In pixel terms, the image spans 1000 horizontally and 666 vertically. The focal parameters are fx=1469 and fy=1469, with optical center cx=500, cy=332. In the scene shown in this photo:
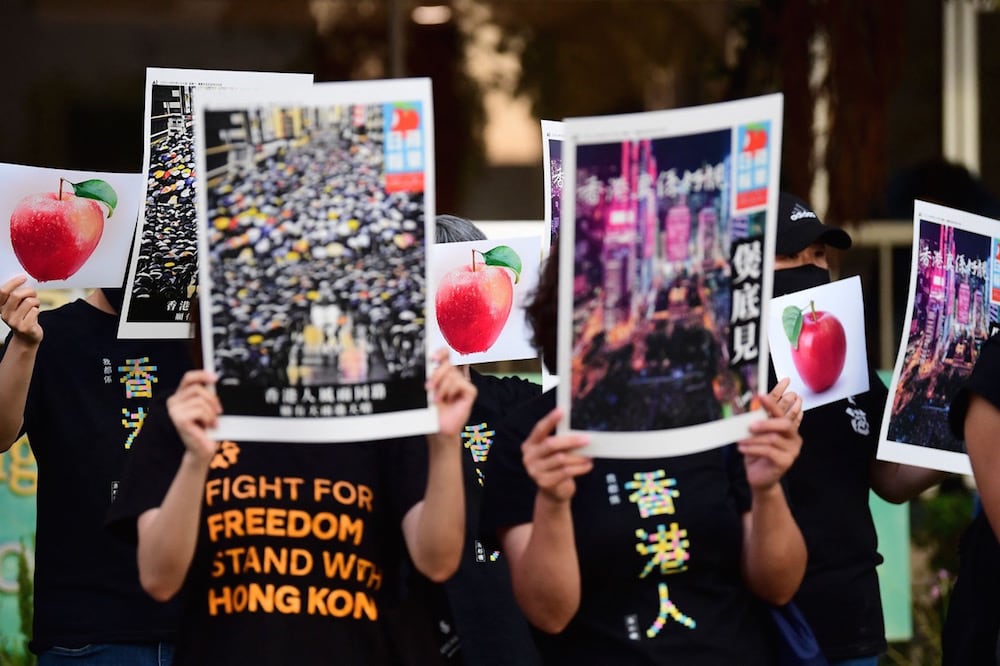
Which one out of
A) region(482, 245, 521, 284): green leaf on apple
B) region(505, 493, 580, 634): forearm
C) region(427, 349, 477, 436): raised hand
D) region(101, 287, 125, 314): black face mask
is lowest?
region(505, 493, 580, 634): forearm

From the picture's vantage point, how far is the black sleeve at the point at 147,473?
2215 mm

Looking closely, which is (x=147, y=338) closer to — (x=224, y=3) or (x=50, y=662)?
(x=50, y=662)

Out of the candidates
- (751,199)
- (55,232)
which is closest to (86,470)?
(55,232)

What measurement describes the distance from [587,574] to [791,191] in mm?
3943

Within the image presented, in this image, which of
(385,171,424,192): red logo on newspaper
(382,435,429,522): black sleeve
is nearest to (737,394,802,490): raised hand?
(382,435,429,522): black sleeve

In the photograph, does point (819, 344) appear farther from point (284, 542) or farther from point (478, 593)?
point (284, 542)

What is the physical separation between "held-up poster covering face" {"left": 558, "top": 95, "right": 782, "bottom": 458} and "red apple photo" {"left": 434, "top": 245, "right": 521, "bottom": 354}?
1114 mm

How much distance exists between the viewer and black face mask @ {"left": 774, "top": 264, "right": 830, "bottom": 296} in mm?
3139

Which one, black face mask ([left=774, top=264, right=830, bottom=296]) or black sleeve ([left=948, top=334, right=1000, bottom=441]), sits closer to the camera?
black sleeve ([left=948, top=334, right=1000, bottom=441])

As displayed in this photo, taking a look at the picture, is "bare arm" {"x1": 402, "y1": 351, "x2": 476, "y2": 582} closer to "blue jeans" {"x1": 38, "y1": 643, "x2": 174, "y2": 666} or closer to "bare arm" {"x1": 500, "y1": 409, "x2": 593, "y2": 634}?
"bare arm" {"x1": 500, "y1": 409, "x2": 593, "y2": 634}

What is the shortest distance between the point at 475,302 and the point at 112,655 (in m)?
1.06

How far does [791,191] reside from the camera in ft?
19.7

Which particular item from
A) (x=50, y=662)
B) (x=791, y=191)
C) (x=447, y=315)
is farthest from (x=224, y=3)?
(x=50, y=662)

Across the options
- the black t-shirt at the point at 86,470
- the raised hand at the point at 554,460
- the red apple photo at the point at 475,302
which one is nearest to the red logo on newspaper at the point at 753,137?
the raised hand at the point at 554,460
